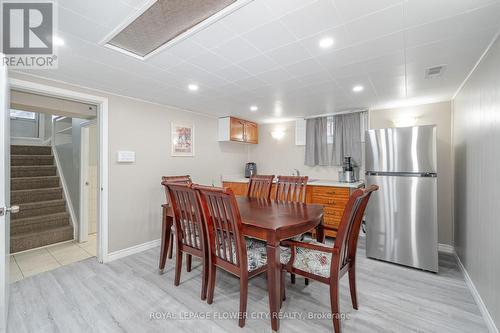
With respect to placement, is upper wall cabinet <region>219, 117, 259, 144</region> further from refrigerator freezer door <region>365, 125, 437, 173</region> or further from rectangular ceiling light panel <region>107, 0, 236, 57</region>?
rectangular ceiling light panel <region>107, 0, 236, 57</region>

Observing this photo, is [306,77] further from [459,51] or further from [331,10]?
[459,51]

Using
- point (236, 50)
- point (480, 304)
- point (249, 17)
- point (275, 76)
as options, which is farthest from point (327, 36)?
point (480, 304)

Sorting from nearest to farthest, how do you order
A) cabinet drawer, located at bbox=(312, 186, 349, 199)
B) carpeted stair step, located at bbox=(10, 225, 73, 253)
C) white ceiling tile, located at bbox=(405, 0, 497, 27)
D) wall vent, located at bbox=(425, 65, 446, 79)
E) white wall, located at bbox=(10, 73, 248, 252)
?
white ceiling tile, located at bbox=(405, 0, 497, 27)
wall vent, located at bbox=(425, 65, 446, 79)
white wall, located at bbox=(10, 73, 248, 252)
carpeted stair step, located at bbox=(10, 225, 73, 253)
cabinet drawer, located at bbox=(312, 186, 349, 199)

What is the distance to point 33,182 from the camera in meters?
4.03

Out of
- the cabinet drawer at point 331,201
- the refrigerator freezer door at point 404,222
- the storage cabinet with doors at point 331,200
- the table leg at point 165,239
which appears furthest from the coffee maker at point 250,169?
the table leg at point 165,239

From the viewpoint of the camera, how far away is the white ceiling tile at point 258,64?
2.09 metres

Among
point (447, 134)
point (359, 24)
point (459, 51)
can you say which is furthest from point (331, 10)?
point (447, 134)

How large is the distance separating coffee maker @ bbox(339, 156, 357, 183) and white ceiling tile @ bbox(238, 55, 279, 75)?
7.81ft

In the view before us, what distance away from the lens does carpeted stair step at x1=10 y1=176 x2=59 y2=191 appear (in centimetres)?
382

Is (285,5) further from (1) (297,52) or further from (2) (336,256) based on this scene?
(2) (336,256)

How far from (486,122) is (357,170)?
2.21 metres

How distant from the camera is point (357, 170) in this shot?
4.04 meters

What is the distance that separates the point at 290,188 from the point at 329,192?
1014 mm

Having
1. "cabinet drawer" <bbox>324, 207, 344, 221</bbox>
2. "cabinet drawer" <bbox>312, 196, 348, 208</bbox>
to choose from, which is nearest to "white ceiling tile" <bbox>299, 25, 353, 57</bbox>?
"cabinet drawer" <bbox>312, 196, 348, 208</bbox>
